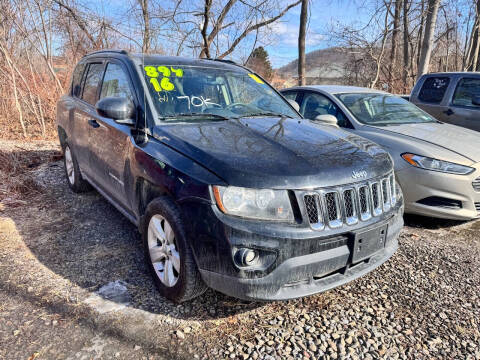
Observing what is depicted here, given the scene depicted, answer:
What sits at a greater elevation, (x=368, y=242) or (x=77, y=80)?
(x=77, y=80)

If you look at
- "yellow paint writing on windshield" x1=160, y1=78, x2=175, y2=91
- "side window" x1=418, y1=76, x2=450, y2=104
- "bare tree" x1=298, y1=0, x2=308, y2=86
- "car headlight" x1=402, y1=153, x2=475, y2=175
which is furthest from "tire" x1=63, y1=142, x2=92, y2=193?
"bare tree" x1=298, y1=0, x2=308, y2=86

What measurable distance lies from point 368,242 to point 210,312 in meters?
1.20

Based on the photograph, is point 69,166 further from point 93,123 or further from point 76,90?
point 93,123

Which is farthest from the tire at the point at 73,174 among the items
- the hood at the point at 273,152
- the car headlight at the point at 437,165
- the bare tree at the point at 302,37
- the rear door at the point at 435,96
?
the bare tree at the point at 302,37

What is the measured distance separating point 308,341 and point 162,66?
2.55m

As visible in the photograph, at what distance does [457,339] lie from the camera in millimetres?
Result: 2346

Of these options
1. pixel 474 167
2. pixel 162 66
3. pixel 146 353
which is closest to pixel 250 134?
pixel 162 66

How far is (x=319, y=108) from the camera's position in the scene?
205 inches

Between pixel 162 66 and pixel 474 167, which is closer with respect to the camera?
pixel 162 66

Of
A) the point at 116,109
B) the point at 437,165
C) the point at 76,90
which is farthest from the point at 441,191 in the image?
the point at 76,90

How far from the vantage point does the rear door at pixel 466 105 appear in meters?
6.08

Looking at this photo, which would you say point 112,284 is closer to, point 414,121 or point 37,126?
point 414,121

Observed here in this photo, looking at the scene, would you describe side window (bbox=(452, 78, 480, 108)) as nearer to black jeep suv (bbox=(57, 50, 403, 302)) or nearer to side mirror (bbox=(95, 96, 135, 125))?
black jeep suv (bbox=(57, 50, 403, 302))

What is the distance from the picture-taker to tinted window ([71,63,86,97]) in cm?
446
